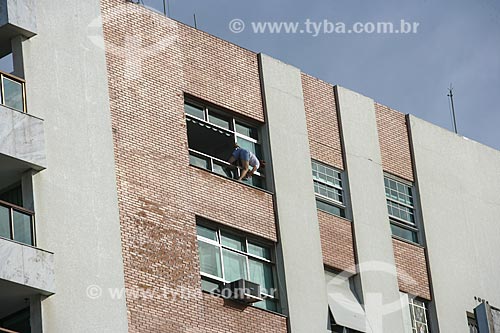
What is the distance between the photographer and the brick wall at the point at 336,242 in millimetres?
39000

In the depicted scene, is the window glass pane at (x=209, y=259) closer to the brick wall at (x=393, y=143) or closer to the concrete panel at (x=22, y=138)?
the concrete panel at (x=22, y=138)

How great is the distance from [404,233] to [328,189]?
9.23 ft

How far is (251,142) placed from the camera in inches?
1543

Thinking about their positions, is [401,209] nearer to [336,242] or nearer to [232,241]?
[336,242]

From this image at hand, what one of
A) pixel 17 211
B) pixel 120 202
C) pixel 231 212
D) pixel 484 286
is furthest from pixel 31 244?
pixel 484 286

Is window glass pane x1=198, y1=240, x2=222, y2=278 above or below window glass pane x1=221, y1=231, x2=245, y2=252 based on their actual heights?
below

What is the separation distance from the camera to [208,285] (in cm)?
3619

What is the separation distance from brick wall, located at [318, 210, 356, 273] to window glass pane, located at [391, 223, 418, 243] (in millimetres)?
1979

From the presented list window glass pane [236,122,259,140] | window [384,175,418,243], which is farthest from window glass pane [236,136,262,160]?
window [384,175,418,243]

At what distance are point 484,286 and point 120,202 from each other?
40.2ft

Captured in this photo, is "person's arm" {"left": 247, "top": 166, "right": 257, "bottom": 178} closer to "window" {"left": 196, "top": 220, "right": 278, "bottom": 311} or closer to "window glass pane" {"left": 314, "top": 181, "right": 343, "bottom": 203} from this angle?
"window" {"left": 196, "top": 220, "right": 278, "bottom": 311}

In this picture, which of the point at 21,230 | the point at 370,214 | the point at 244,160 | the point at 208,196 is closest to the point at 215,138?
the point at 244,160

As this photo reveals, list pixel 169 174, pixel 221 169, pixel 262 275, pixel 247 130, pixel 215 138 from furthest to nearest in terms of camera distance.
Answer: pixel 247 130, pixel 215 138, pixel 221 169, pixel 262 275, pixel 169 174

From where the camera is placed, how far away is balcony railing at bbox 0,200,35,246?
3253 centimetres
